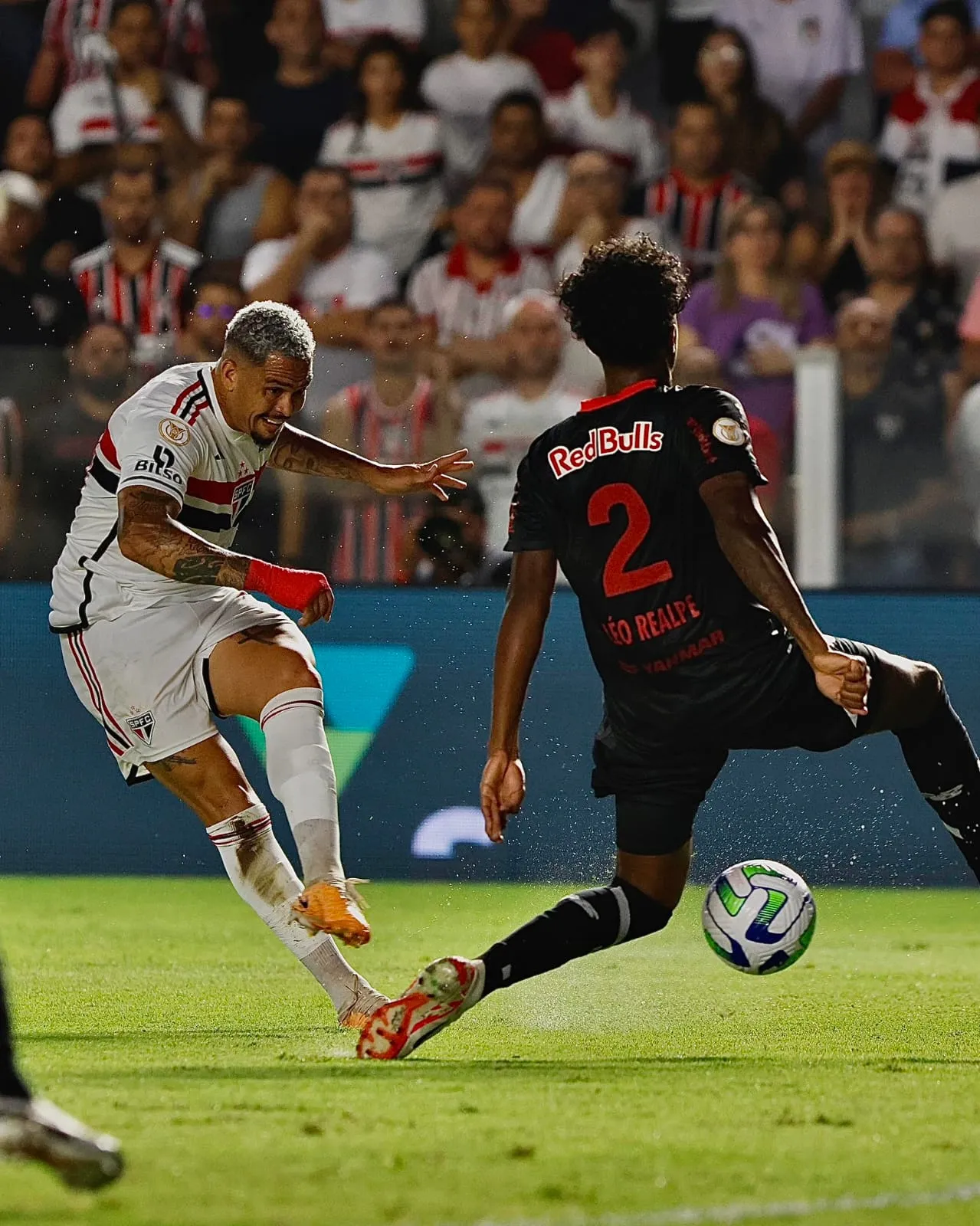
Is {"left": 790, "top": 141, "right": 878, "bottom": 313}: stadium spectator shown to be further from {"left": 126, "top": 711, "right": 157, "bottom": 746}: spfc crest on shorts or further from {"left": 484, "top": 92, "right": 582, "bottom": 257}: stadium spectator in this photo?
{"left": 126, "top": 711, "right": 157, "bottom": 746}: spfc crest on shorts

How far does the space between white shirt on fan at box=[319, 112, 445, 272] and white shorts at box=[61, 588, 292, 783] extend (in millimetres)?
5260

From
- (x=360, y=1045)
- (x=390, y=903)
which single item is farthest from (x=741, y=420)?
(x=390, y=903)

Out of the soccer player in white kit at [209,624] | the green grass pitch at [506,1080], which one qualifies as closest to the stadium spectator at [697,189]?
the green grass pitch at [506,1080]

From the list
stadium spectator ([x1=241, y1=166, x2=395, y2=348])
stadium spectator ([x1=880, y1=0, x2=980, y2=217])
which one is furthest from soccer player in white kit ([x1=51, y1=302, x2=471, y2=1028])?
stadium spectator ([x1=880, y1=0, x2=980, y2=217])

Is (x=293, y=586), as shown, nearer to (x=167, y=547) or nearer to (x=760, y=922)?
(x=167, y=547)

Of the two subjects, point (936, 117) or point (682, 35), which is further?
point (682, 35)

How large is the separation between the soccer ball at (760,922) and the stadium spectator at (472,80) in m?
6.54

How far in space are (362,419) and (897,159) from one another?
11.9 feet

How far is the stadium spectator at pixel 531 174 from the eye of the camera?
34.6ft

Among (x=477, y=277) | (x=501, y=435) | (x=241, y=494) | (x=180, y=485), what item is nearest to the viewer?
(x=180, y=485)

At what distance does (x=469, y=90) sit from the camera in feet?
36.4

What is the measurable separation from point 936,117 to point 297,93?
11.8 feet

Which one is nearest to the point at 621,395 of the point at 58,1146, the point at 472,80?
the point at 58,1146

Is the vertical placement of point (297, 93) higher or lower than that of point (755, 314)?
higher
